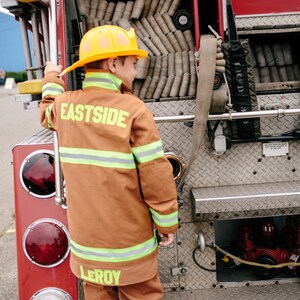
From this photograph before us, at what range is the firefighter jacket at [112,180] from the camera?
6.31ft

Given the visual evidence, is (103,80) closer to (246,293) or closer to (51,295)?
(51,295)

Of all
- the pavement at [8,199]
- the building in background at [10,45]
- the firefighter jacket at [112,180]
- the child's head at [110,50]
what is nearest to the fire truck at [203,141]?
the firefighter jacket at [112,180]

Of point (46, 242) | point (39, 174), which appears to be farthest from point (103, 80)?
point (46, 242)

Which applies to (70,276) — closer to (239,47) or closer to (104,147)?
(104,147)

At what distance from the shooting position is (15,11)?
3.06 meters

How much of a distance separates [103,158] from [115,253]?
43cm

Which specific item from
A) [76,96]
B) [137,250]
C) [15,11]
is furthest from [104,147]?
[15,11]

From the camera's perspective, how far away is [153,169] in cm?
192

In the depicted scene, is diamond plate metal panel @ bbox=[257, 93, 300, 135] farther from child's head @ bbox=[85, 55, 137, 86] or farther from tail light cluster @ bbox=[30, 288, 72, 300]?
tail light cluster @ bbox=[30, 288, 72, 300]

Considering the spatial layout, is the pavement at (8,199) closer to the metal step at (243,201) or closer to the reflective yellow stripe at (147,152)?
the metal step at (243,201)

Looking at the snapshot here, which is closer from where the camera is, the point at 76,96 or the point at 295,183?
the point at 76,96

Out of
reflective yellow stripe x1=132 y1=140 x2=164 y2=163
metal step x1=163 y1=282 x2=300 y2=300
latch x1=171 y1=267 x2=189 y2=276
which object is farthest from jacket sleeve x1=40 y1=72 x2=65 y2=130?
metal step x1=163 y1=282 x2=300 y2=300

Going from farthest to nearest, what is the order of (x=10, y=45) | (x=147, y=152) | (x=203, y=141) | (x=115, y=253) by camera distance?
1. (x=10, y=45)
2. (x=203, y=141)
3. (x=115, y=253)
4. (x=147, y=152)

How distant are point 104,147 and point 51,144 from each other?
0.63 m
